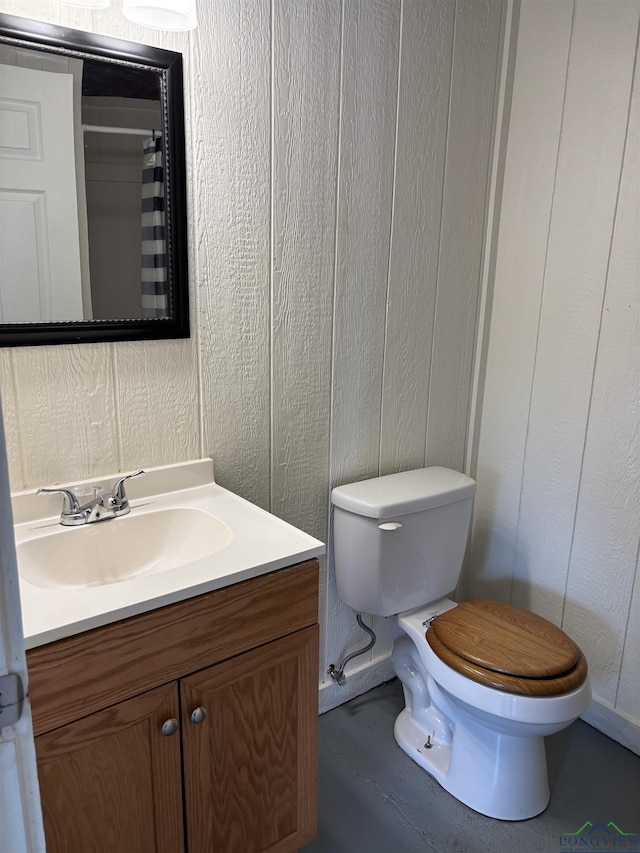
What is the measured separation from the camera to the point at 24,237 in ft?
3.98

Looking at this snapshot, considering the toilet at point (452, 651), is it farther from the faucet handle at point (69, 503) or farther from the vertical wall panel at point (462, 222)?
the faucet handle at point (69, 503)

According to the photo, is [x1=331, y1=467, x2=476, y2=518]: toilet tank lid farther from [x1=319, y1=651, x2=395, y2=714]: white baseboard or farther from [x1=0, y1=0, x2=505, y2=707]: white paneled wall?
[x1=319, y1=651, x2=395, y2=714]: white baseboard

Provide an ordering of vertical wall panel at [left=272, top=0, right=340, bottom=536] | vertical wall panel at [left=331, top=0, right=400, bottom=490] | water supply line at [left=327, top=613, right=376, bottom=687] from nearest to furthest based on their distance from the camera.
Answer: vertical wall panel at [left=272, top=0, right=340, bottom=536] < vertical wall panel at [left=331, top=0, right=400, bottom=490] < water supply line at [left=327, top=613, right=376, bottom=687]

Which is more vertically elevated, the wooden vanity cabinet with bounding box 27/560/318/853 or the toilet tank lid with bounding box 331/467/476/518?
the toilet tank lid with bounding box 331/467/476/518

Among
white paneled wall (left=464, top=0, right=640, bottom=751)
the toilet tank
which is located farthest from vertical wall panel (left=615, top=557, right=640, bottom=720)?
the toilet tank

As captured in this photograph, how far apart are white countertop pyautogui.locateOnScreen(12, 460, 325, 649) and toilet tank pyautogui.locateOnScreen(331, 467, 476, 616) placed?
0.39 m

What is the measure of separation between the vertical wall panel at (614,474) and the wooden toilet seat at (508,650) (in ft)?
1.01

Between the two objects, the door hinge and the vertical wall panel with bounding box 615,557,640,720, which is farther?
the vertical wall panel with bounding box 615,557,640,720

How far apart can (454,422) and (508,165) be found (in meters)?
0.81

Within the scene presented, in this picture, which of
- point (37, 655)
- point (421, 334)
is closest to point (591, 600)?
point (421, 334)

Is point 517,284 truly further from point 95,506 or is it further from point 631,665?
point 95,506

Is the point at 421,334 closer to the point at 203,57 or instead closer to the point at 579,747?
the point at 203,57

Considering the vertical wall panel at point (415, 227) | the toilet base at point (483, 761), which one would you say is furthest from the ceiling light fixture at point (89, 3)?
the toilet base at point (483, 761)

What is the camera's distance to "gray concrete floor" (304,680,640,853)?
1.53 m
